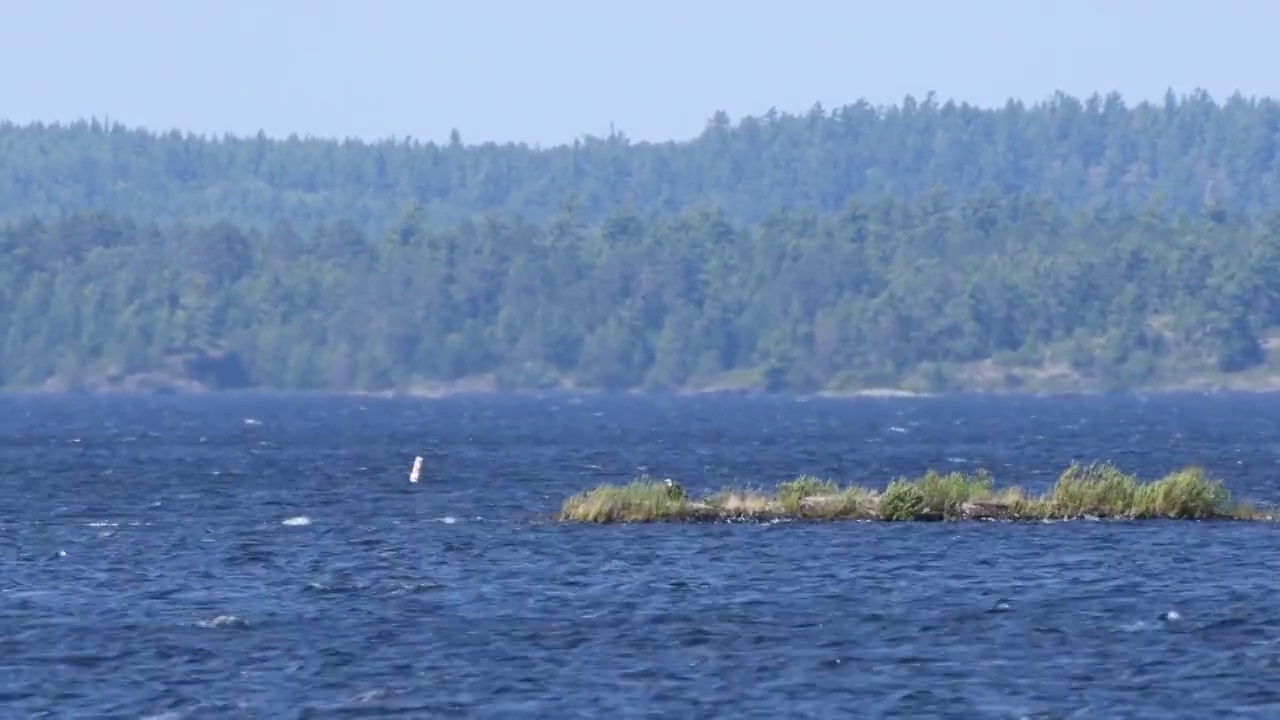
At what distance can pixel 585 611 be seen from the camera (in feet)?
151

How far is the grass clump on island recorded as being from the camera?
61344 mm

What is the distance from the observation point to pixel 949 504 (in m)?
61.3

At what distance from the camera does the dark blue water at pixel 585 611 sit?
122 feet

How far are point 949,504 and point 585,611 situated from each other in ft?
57.1

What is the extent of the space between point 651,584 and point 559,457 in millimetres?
57668

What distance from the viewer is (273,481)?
88.2 metres

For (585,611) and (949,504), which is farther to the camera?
(949,504)

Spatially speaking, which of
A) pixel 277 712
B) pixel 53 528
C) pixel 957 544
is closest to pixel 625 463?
pixel 53 528

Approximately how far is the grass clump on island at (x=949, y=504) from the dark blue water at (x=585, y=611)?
111cm

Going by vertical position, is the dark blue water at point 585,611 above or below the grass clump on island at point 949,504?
below

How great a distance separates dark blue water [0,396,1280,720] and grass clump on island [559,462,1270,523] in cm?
111

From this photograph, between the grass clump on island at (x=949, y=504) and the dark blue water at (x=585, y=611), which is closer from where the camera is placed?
the dark blue water at (x=585, y=611)

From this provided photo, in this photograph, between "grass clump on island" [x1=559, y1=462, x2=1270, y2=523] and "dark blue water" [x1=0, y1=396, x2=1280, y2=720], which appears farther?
"grass clump on island" [x1=559, y1=462, x2=1270, y2=523]

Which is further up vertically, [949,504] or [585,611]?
[949,504]
